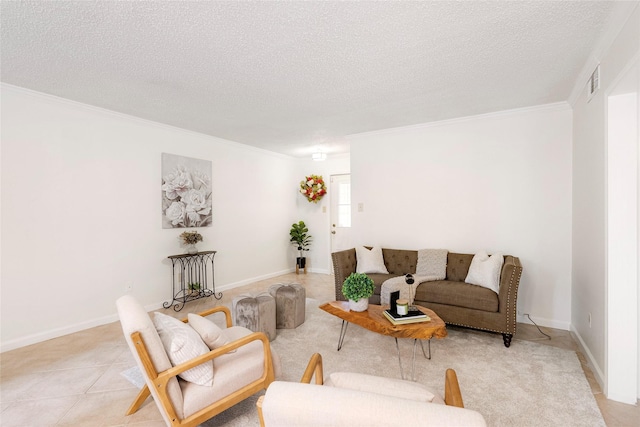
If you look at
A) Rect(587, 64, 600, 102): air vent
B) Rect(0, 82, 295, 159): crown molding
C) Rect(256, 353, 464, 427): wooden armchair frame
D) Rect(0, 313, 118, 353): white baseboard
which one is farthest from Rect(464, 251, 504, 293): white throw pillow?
Rect(0, 313, 118, 353): white baseboard

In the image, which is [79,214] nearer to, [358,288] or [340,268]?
[340,268]

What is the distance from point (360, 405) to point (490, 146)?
420 cm

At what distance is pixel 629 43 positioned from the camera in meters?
2.00

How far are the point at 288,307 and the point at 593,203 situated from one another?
10.7 ft

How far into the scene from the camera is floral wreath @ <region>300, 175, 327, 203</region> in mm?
6730

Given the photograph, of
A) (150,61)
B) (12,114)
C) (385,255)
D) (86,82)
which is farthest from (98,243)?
(385,255)

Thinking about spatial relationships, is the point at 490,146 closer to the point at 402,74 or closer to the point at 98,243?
the point at 402,74

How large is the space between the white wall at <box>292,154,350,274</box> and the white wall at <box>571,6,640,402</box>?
4110 mm

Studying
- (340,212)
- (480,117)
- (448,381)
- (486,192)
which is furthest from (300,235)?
(448,381)

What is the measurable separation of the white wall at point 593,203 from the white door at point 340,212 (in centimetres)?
393

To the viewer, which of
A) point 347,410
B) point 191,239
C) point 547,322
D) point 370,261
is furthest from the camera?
point 191,239

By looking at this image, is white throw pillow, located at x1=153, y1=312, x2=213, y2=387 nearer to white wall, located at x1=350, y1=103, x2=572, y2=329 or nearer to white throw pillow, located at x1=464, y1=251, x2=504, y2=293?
white throw pillow, located at x1=464, y1=251, x2=504, y2=293

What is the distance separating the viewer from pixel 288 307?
3717mm

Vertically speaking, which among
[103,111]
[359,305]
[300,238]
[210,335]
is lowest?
[359,305]
